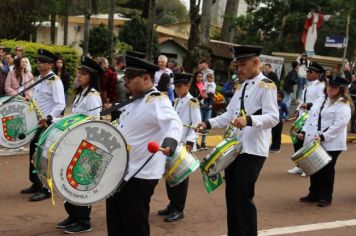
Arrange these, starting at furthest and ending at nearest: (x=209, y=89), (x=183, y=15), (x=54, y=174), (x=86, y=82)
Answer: (x=183, y=15) → (x=209, y=89) → (x=86, y=82) → (x=54, y=174)

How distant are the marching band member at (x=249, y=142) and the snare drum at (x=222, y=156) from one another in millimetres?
88

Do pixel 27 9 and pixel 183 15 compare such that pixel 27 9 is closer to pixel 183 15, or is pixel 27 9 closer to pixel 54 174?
pixel 54 174

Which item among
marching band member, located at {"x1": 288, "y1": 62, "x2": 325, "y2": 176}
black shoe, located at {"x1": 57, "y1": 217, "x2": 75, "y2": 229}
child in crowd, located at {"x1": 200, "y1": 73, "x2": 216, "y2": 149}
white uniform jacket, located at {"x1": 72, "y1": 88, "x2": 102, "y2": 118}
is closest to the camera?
black shoe, located at {"x1": 57, "y1": 217, "x2": 75, "y2": 229}

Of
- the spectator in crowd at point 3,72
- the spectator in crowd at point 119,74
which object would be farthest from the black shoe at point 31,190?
the spectator in crowd at point 119,74

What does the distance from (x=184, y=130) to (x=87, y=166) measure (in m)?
2.73

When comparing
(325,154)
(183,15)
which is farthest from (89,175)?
(183,15)

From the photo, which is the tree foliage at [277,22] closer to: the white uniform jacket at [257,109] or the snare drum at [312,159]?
the snare drum at [312,159]

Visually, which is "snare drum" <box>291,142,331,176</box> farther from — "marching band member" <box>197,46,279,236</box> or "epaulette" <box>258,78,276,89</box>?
"epaulette" <box>258,78,276,89</box>

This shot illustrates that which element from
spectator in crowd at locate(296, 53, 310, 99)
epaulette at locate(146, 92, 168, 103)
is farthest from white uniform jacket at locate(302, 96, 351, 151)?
spectator in crowd at locate(296, 53, 310, 99)

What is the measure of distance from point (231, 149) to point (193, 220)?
178 centimetres

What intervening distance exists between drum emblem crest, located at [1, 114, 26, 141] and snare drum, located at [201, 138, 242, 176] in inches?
103

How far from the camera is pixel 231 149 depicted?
5.07m

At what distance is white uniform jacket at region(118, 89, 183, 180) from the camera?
4363mm

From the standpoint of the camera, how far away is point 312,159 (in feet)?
23.1
